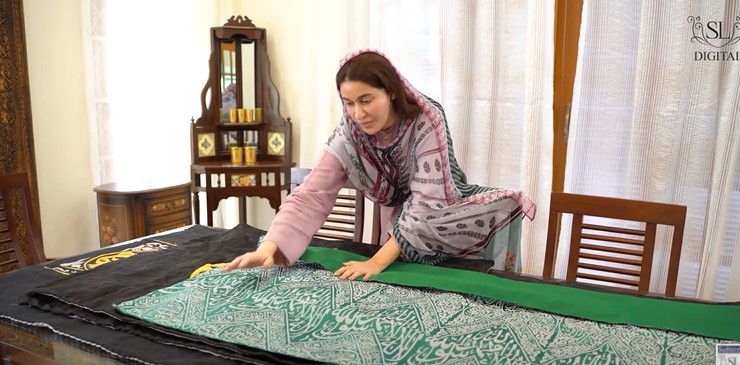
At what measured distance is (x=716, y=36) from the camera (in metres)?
2.56

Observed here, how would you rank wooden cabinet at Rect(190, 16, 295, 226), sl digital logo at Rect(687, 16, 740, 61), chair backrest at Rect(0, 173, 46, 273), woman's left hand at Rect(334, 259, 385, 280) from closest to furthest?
1. woman's left hand at Rect(334, 259, 385, 280)
2. chair backrest at Rect(0, 173, 46, 273)
3. sl digital logo at Rect(687, 16, 740, 61)
4. wooden cabinet at Rect(190, 16, 295, 226)

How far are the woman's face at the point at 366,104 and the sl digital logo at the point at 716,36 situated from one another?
1736 mm

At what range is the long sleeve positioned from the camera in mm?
1622

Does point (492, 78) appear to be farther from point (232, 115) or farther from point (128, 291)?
point (128, 291)

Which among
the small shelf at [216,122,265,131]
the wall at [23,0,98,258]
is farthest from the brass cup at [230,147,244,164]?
the wall at [23,0,98,258]

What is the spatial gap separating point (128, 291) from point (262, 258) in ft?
1.12

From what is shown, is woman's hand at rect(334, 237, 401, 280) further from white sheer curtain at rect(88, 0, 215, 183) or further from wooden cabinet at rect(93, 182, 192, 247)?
white sheer curtain at rect(88, 0, 215, 183)

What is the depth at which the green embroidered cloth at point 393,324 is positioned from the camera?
1.07 meters

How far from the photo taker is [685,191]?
2697 mm

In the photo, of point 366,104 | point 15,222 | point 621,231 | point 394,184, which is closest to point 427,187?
point 394,184

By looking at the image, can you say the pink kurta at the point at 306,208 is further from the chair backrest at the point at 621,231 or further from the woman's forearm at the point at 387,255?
the chair backrest at the point at 621,231

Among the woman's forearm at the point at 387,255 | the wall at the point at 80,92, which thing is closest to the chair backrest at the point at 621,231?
the woman's forearm at the point at 387,255

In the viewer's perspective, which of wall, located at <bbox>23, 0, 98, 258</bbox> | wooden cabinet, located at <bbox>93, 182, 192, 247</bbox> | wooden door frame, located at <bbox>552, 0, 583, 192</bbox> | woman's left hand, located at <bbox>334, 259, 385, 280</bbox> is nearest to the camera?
woman's left hand, located at <bbox>334, 259, 385, 280</bbox>

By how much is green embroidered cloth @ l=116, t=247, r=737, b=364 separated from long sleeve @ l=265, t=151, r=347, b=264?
183 millimetres
